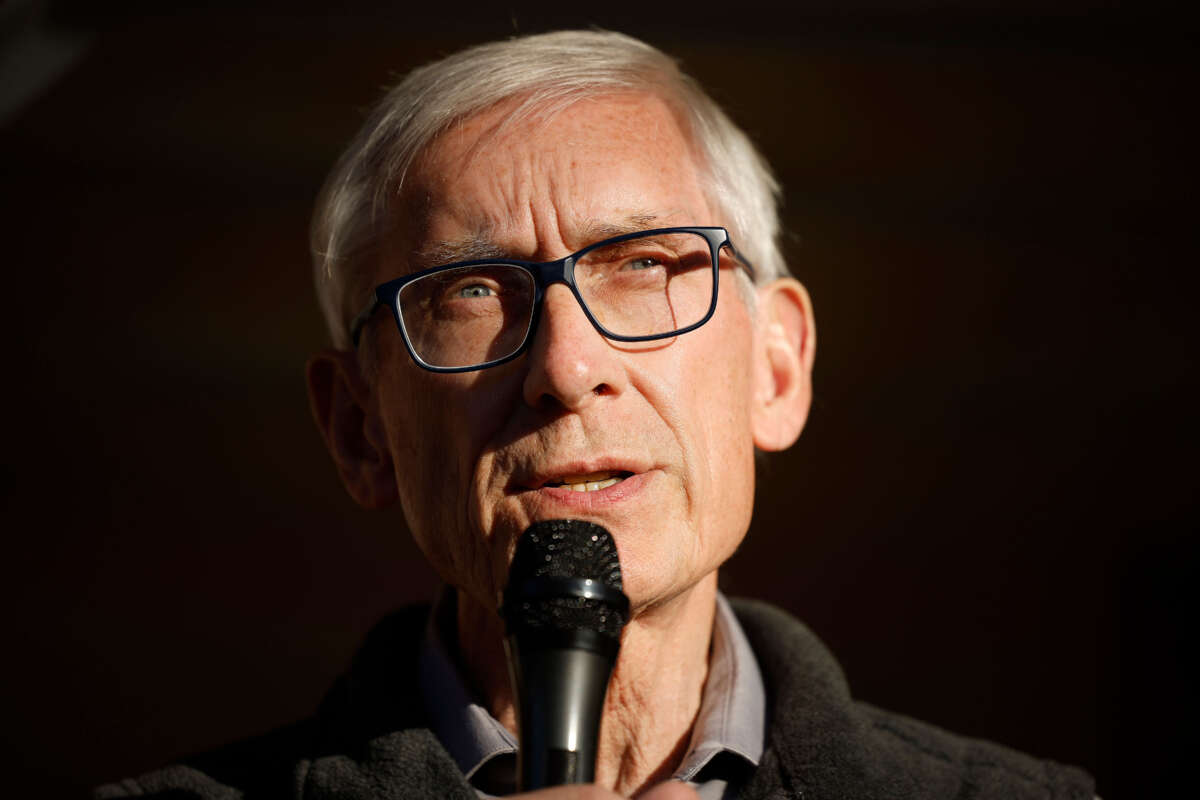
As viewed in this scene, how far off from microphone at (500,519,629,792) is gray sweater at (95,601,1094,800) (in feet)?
1.32

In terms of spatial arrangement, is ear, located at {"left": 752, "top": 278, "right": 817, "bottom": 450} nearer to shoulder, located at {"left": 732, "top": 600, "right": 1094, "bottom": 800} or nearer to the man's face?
the man's face

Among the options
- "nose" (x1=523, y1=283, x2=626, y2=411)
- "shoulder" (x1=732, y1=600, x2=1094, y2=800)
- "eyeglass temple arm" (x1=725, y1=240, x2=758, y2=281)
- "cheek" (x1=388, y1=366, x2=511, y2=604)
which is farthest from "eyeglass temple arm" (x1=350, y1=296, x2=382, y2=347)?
"shoulder" (x1=732, y1=600, x2=1094, y2=800)

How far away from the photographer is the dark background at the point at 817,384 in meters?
2.70

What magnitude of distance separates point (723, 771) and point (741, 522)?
35 cm

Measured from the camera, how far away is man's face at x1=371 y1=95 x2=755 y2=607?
4.69 feet

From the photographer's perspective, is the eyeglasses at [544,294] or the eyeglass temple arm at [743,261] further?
the eyeglass temple arm at [743,261]

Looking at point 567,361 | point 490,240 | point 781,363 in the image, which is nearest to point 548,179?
point 490,240

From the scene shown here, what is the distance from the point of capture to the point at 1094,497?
3.05 meters

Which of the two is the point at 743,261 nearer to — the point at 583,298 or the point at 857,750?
the point at 583,298

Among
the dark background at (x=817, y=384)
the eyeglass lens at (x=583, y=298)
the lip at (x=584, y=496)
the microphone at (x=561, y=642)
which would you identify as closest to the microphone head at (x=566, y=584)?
the microphone at (x=561, y=642)

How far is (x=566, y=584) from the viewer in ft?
3.87

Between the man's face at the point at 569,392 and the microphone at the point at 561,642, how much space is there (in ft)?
0.56

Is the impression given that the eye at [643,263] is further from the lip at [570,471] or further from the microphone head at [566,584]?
the microphone head at [566,584]

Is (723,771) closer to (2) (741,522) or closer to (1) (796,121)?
(2) (741,522)
